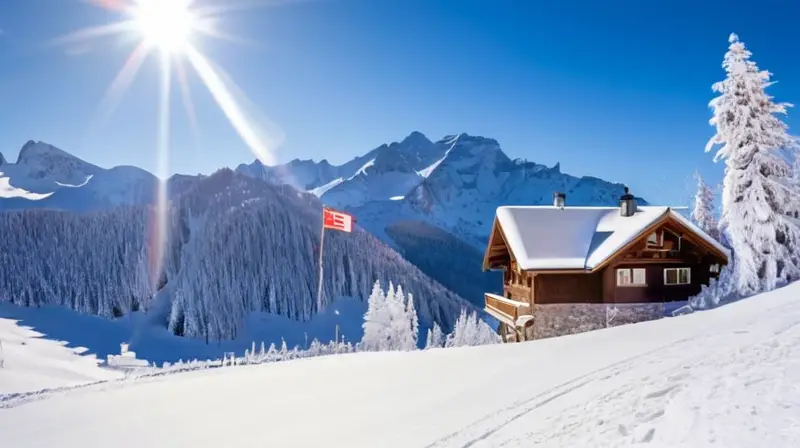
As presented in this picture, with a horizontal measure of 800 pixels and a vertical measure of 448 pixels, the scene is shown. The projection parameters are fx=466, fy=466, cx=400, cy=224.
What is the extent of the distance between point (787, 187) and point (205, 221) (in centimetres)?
7314

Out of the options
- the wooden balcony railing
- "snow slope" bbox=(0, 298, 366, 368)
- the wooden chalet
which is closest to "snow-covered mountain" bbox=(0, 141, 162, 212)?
"snow slope" bbox=(0, 298, 366, 368)

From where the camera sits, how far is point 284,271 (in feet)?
236

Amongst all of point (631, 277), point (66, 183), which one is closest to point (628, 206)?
Answer: point (631, 277)

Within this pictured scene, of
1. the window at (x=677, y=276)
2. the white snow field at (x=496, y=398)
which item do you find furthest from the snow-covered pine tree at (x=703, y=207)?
the white snow field at (x=496, y=398)

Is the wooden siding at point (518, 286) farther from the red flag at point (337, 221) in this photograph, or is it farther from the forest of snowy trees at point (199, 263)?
the forest of snowy trees at point (199, 263)

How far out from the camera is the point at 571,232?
23.5m

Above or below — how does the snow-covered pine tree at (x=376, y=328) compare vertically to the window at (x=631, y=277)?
below

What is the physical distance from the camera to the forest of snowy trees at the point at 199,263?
64312 millimetres

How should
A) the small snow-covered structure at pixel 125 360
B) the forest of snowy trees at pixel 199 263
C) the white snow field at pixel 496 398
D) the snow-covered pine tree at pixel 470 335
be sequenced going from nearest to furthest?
the white snow field at pixel 496 398 < the snow-covered pine tree at pixel 470 335 < the small snow-covered structure at pixel 125 360 < the forest of snowy trees at pixel 199 263

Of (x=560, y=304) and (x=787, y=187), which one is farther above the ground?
(x=787, y=187)

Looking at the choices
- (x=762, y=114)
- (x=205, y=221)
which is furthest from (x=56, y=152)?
(x=762, y=114)

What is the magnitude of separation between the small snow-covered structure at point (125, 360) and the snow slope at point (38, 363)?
1.42 metres

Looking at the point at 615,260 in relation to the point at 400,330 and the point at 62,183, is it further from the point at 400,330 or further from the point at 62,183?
the point at 62,183

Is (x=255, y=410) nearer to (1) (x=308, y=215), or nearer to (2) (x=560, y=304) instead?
(2) (x=560, y=304)
